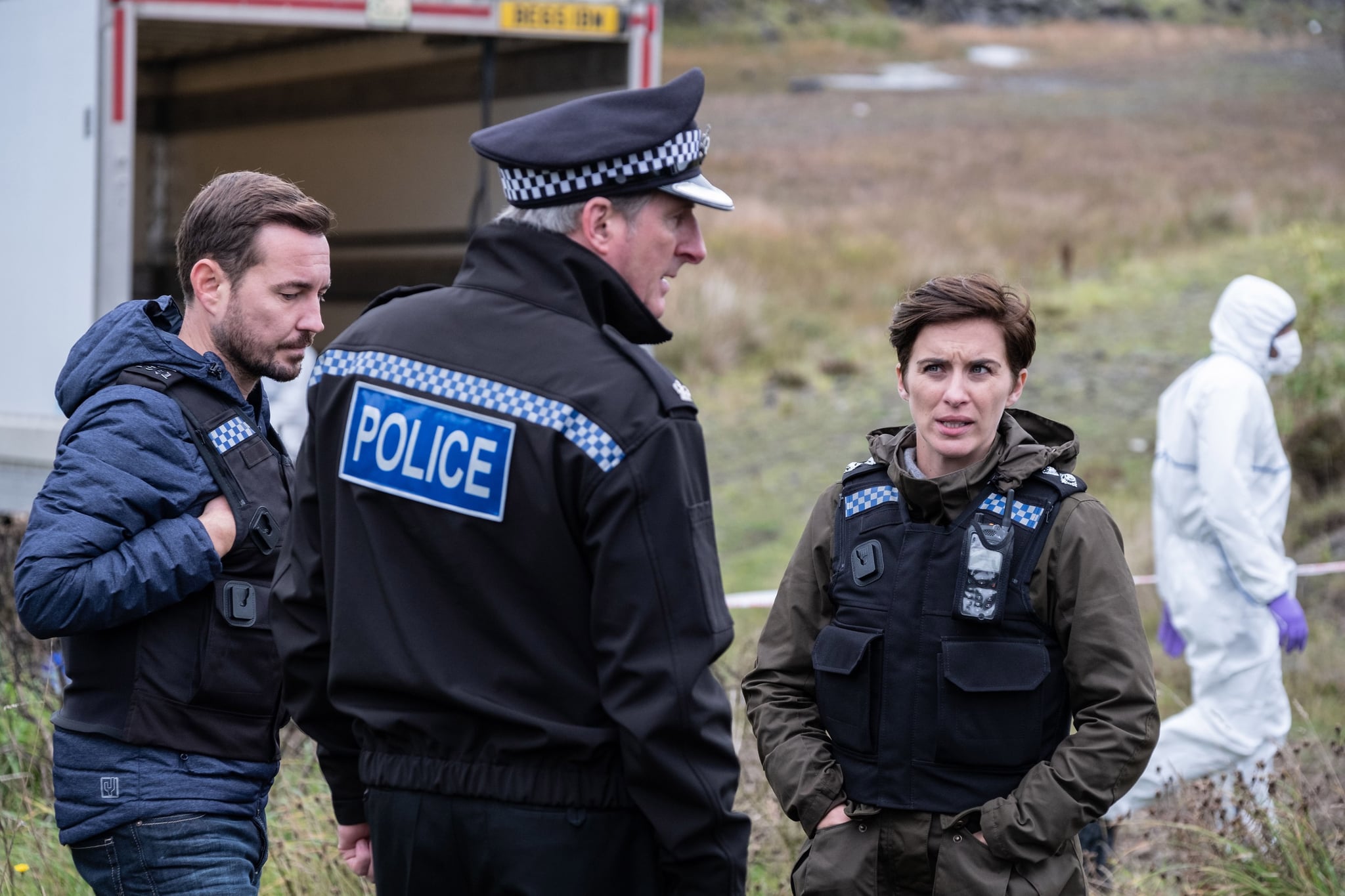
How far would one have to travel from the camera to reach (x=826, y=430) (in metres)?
13.1

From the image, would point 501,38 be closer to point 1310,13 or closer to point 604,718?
point 604,718

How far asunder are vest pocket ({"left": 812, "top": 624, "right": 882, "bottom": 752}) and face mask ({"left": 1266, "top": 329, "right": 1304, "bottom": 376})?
3540 mm

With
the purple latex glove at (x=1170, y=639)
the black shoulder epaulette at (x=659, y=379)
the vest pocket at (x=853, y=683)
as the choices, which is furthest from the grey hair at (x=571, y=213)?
the purple latex glove at (x=1170, y=639)

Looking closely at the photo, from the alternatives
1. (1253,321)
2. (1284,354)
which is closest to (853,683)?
(1253,321)

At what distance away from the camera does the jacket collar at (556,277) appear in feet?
7.07

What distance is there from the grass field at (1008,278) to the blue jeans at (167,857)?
3.42ft

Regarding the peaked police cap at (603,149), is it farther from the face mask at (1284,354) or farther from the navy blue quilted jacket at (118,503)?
the face mask at (1284,354)

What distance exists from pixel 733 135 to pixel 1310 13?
31483 millimetres

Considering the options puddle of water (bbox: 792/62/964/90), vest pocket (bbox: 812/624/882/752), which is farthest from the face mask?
puddle of water (bbox: 792/62/964/90)

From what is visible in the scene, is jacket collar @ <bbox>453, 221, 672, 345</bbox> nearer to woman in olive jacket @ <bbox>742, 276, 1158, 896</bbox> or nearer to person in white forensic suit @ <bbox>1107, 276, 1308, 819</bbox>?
woman in olive jacket @ <bbox>742, 276, 1158, 896</bbox>

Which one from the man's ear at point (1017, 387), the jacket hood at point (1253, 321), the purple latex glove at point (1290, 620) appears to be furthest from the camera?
the jacket hood at point (1253, 321)

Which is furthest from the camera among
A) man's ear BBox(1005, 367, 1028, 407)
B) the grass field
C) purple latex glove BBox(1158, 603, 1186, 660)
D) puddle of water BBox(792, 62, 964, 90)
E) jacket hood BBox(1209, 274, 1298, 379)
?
puddle of water BBox(792, 62, 964, 90)

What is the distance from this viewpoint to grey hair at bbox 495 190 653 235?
7.14 feet

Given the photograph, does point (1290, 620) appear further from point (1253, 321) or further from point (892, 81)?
point (892, 81)
